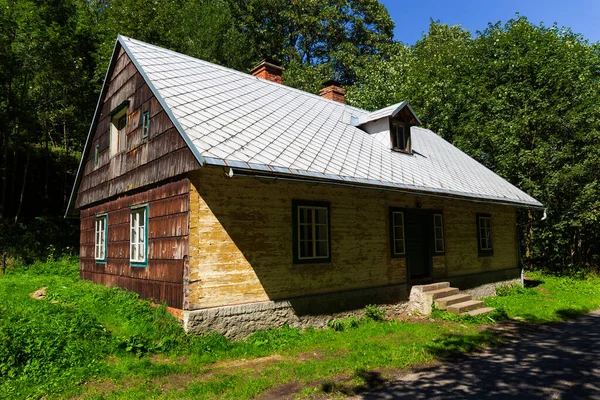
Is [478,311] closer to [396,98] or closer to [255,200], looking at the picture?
[255,200]

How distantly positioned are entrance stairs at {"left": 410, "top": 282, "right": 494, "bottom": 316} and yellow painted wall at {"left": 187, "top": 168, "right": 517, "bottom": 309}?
2.22 ft

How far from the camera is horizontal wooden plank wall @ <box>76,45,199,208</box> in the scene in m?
8.16

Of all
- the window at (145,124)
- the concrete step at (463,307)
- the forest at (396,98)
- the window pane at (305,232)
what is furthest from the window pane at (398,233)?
the forest at (396,98)

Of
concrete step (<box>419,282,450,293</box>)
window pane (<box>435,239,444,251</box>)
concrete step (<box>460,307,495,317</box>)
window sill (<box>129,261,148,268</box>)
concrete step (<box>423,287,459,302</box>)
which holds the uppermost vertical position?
window pane (<box>435,239,444,251</box>)

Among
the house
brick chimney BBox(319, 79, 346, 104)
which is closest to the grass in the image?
the house

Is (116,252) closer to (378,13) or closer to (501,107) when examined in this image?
(501,107)

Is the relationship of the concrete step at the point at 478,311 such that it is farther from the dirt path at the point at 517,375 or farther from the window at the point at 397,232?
the window at the point at 397,232

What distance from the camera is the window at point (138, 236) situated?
902 cm

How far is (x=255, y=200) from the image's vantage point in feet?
26.7

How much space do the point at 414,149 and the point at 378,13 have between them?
30.0 metres

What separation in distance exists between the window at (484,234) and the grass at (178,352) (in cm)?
511

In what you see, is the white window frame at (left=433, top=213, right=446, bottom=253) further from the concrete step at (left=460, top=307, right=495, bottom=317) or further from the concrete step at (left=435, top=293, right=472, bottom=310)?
the concrete step at (left=460, top=307, right=495, bottom=317)

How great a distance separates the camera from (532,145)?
20828mm

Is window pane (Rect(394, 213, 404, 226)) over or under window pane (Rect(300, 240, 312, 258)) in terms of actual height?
over
